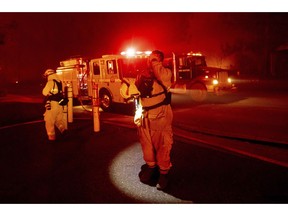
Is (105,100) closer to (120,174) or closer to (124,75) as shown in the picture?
(124,75)

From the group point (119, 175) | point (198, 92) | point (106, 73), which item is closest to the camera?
point (119, 175)

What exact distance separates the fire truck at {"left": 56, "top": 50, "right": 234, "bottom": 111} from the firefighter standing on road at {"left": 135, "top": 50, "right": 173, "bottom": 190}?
619cm

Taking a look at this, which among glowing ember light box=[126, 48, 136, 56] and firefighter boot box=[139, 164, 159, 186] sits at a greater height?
glowing ember light box=[126, 48, 136, 56]

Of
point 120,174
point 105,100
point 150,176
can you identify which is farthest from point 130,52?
point 150,176

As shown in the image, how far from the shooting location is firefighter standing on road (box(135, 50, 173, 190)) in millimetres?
4082

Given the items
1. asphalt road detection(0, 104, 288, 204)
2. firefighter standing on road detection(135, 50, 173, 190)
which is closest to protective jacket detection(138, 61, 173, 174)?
firefighter standing on road detection(135, 50, 173, 190)

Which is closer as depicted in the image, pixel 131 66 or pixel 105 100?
pixel 131 66

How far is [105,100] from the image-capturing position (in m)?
12.2

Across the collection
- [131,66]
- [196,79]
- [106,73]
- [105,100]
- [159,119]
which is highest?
[131,66]

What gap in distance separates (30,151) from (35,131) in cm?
199

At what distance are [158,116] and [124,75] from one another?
25.0ft

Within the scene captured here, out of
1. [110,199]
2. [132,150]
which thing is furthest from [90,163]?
[110,199]

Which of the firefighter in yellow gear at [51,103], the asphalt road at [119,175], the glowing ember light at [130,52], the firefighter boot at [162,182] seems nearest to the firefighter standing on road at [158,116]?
the firefighter boot at [162,182]

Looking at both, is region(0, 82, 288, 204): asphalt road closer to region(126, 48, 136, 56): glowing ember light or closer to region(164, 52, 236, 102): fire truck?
region(126, 48, 136, 56): glowing ember light
